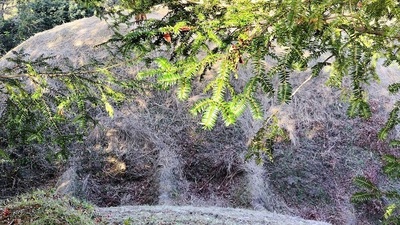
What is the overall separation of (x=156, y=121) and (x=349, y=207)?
5.44 meters

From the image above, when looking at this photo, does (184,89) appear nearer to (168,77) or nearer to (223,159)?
(168,77)

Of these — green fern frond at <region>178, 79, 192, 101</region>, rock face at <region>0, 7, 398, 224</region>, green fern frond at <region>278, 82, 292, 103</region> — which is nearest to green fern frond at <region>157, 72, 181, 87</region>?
green fern frond at <region>178, 79, 192, 101</region>

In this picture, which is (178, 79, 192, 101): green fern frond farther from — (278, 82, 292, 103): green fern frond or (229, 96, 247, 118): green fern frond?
(278, 82, 292, 103): green fern frond

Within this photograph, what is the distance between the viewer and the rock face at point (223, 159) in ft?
32.4

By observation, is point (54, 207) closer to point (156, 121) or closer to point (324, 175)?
point (156, 121)

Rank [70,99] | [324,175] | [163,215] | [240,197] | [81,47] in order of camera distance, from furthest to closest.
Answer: [81,47], [324,175], [240,197], [163,215], [70,99]

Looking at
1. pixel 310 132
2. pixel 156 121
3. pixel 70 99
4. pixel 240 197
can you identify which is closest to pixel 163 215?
pixel 70 99

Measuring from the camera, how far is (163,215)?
6129mm

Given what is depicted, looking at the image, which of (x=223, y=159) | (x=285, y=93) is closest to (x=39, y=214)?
(x=285, y=93)

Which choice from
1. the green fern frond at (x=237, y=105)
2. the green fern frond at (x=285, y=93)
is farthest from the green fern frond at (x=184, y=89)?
the green fern frond at (x=285, y=93)

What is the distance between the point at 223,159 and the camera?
1052cm

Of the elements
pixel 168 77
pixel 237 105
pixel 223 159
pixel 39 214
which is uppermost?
pixel 168 77

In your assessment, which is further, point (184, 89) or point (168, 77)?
point (184, 89)

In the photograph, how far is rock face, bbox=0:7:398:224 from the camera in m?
9.89
